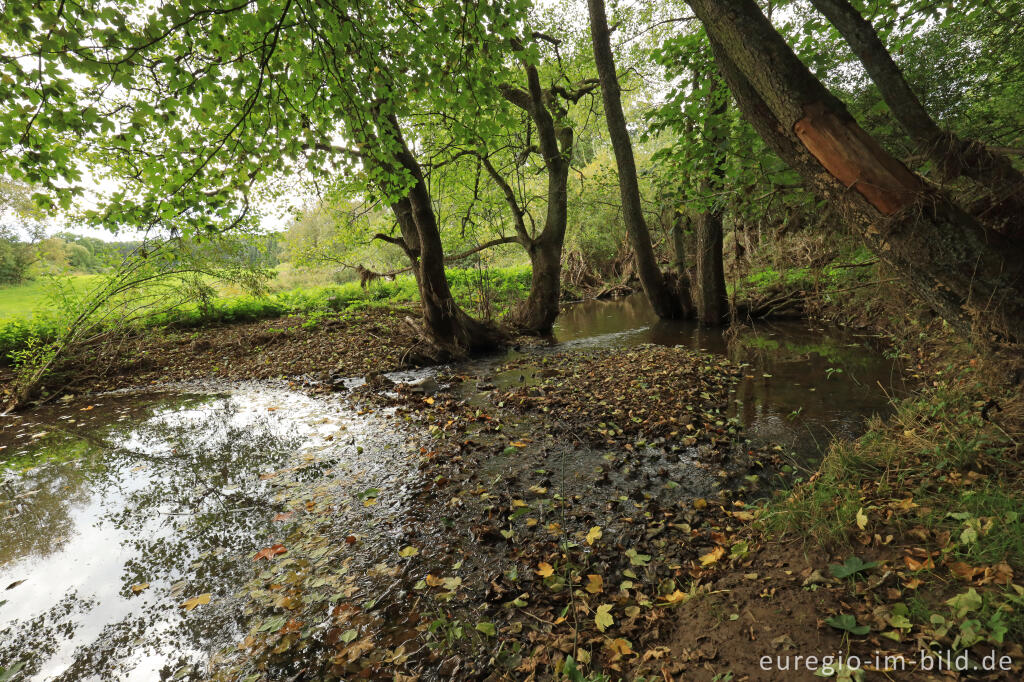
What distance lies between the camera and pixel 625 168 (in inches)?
367

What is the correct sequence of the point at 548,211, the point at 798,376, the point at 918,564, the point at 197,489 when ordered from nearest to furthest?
the point at 918,564
the point at 197,489
the point at 798,376
the point at 548,211

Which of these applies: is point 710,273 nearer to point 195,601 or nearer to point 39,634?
point 195,601

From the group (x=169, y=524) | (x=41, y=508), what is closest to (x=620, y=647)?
(x=169, y=524)

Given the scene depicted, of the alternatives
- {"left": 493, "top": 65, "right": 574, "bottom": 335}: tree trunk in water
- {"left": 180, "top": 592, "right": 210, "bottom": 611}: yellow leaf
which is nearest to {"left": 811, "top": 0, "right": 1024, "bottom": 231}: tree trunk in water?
{"left": 180, "top": 592, "right": 210, "bottom": 611}: yellow leaf

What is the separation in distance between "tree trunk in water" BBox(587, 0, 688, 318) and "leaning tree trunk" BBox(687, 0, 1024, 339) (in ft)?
20.0

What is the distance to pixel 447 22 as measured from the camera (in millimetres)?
4539

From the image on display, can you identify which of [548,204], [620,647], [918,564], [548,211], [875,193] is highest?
[548,204]

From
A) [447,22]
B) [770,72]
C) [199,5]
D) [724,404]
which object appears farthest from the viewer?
[724,404]

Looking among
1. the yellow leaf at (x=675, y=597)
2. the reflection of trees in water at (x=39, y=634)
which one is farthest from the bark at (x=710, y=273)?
the reflection of trees in water at (x=39, y=634)

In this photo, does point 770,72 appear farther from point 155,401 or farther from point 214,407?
point 155,401

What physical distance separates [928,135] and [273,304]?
16730 millimetres

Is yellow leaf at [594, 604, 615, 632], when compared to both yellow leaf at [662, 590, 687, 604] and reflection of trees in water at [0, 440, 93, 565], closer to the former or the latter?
yellow leaf at [662, 590, 687, 604]

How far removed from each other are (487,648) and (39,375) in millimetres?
10662

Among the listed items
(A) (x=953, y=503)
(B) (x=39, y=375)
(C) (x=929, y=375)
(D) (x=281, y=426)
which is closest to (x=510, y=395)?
(D) (x=281, y=426)
